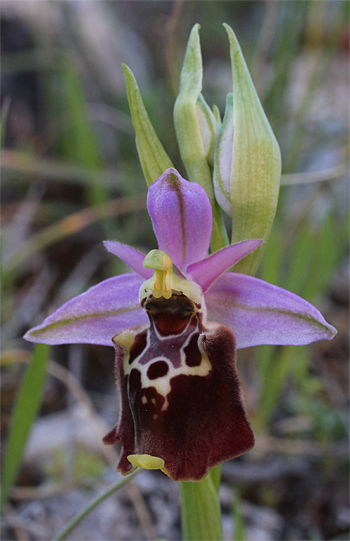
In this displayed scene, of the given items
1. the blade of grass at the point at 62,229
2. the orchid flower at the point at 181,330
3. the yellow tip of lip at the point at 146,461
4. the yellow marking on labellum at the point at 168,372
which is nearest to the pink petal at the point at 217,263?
the orchid flower at the point at 181,330

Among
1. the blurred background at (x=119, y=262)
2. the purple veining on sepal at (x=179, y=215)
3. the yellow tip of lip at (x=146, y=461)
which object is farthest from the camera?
the blurred background at (x=119, y=262)

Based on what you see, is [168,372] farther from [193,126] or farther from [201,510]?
[193,126]

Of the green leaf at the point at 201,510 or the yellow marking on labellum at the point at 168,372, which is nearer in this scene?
the yellow marking on labellum at the point at 168,372

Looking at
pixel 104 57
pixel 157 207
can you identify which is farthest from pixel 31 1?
pixel 157 207

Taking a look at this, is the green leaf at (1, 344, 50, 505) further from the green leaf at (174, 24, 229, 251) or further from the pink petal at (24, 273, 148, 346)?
the green leaf at (174, 24, 229, 251)

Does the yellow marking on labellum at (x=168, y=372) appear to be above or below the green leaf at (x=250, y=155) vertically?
below

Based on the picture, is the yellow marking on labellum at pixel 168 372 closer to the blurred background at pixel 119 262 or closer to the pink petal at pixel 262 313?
the pink petal at pixel 262 313
